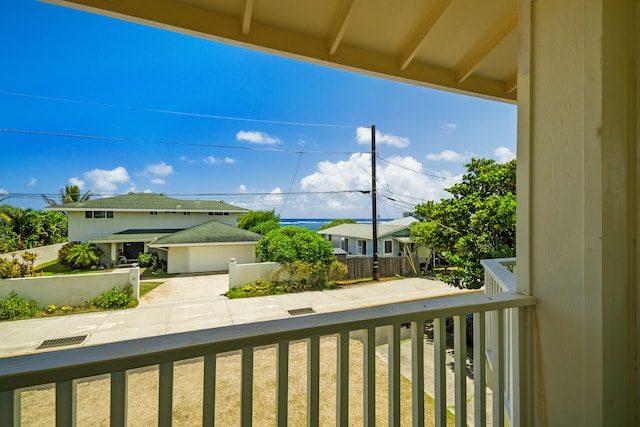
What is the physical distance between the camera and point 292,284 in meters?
8.68

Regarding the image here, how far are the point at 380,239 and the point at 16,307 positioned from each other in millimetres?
11125

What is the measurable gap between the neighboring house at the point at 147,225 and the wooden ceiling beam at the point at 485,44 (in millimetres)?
10537

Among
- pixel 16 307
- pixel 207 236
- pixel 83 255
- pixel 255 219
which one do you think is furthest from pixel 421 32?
pixel 255 219

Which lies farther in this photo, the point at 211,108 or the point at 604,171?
the point at 211,108

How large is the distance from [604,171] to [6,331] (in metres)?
8.20

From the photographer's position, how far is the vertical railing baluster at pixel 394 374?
0.81 metres

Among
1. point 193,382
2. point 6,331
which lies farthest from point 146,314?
point 193,382

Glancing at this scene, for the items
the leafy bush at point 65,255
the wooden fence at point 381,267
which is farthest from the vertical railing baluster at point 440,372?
the leafy bush at point 65,255

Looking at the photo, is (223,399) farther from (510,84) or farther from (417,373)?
(510,84)

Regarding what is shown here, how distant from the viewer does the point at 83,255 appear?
10445mm

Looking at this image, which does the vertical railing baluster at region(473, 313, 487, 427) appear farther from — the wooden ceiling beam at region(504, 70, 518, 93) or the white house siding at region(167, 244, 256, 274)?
the white house siding at region(167, 244, 256, 274)

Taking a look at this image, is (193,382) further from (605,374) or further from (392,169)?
(392,169)

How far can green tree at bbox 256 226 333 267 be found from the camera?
894cm

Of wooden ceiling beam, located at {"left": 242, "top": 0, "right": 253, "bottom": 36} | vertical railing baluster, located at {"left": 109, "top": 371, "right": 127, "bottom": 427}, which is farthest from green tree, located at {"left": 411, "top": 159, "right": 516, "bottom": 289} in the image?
vertical railing baluster, located at {"left": 109, "top": 371, "right": 127, "bottom": 427}
